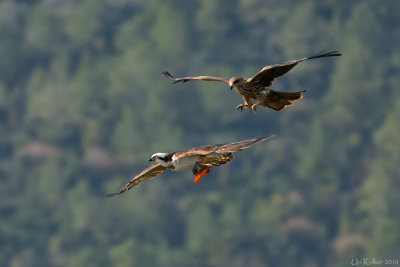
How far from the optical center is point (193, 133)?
288 ft

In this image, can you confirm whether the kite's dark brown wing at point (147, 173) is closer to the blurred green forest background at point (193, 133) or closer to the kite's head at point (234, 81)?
the kite's head at point (234, 81)

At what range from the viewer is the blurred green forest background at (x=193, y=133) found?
250 feet

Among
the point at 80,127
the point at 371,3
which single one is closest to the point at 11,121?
the point at 80,127

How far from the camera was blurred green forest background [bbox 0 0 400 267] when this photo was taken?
76250 millimetres

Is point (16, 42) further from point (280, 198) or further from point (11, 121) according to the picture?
point (280, 198)

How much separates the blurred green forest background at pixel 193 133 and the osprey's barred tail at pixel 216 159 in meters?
54.7

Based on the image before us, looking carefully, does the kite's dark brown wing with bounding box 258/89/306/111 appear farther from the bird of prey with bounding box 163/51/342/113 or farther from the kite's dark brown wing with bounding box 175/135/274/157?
the kite's dark brown wing with bounding box 175/135/274/157

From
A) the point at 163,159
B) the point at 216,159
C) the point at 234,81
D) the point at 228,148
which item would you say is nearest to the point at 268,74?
the point at 234,81

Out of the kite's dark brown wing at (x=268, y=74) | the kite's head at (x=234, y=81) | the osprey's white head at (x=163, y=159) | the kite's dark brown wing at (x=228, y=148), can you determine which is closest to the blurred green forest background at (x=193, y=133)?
the kite's head at (x=234, y=81)

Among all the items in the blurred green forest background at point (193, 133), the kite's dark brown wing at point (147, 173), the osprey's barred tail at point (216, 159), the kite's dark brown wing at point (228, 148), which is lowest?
the kite's dark brown wing at point (228, 148)

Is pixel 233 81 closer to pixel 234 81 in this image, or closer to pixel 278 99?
pixel 234 81

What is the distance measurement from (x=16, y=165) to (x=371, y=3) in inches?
1175

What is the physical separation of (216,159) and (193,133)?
238ft

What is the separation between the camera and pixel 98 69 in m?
97.6
